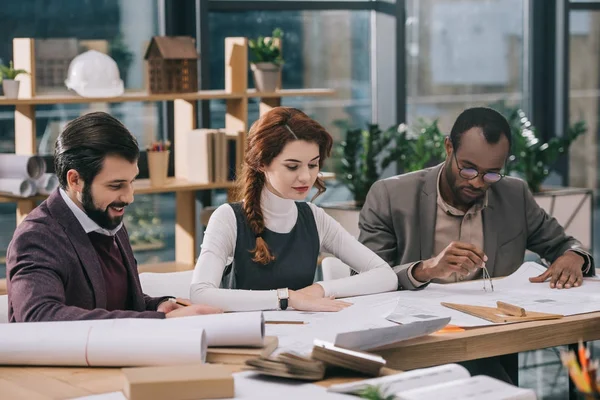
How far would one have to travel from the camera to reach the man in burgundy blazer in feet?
8.00

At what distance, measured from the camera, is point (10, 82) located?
178 inches

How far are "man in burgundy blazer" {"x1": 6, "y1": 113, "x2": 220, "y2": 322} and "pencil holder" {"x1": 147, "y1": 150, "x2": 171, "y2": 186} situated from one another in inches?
90.4

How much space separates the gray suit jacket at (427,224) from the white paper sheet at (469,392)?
144 cm

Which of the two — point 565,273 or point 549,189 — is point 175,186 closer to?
point 565,273

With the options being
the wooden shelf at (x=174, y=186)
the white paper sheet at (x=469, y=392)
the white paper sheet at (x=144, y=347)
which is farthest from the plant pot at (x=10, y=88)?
the white paper sheet at (x=469, y=392)

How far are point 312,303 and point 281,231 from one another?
0.39m

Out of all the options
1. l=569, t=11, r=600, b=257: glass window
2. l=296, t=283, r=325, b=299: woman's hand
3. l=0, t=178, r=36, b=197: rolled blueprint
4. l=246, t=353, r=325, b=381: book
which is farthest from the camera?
l=569, t=11, r=600, b=257: glass window

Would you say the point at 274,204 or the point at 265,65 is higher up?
the point at 265,65

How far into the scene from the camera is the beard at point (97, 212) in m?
2.54

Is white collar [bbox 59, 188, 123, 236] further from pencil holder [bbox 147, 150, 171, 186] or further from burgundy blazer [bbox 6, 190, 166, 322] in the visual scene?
pencil holder [bbox 147, 150, 171, 186]

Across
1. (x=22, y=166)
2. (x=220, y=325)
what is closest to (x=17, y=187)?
(x=22, y=166)

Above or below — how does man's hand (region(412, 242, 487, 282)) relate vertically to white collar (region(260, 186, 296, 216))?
below

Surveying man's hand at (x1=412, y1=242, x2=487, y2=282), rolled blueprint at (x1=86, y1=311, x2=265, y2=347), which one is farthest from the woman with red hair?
rolled blueprint at (x1=86, y1=311, x2=265, y2=347)

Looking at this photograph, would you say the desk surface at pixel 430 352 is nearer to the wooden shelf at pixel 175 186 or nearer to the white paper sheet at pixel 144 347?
the white paper sheet at pixel 144 347
